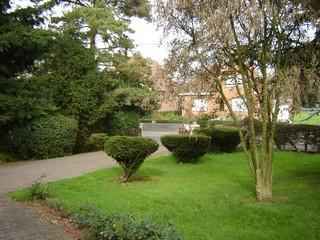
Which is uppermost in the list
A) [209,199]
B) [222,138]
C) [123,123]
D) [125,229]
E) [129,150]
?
[123,123]

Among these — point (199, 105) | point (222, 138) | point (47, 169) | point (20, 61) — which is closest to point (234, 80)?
point (199, 105)

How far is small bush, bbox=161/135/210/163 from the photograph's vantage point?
12953mm

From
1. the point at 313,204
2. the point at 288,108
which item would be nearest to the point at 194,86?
the point at 288,108

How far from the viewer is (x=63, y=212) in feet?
22.7

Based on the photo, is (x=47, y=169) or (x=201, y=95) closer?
(x=201, y=95)

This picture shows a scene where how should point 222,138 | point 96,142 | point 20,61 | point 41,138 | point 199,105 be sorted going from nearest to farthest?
point 199,105, point 41,138, point 20,61, point 222,138, point 96,142

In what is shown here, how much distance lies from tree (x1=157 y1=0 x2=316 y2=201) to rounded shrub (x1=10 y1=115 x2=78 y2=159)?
8.23m

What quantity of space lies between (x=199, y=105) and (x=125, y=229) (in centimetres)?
474

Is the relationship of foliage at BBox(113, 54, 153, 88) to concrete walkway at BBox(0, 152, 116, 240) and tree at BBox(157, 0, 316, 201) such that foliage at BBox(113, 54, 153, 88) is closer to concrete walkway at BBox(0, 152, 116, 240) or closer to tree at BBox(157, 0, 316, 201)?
concrete walkway at BBox(0, 152, 116, 240)

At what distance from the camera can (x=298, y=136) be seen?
1770 centimetres

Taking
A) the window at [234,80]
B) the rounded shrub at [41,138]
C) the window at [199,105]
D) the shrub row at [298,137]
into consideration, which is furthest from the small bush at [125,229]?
the shrub row at [298,137]

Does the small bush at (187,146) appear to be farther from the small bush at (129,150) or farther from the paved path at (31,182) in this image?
the small bush at (129,150)

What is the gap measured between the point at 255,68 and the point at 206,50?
1.14 meters

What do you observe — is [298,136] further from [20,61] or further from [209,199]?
[20,61]
